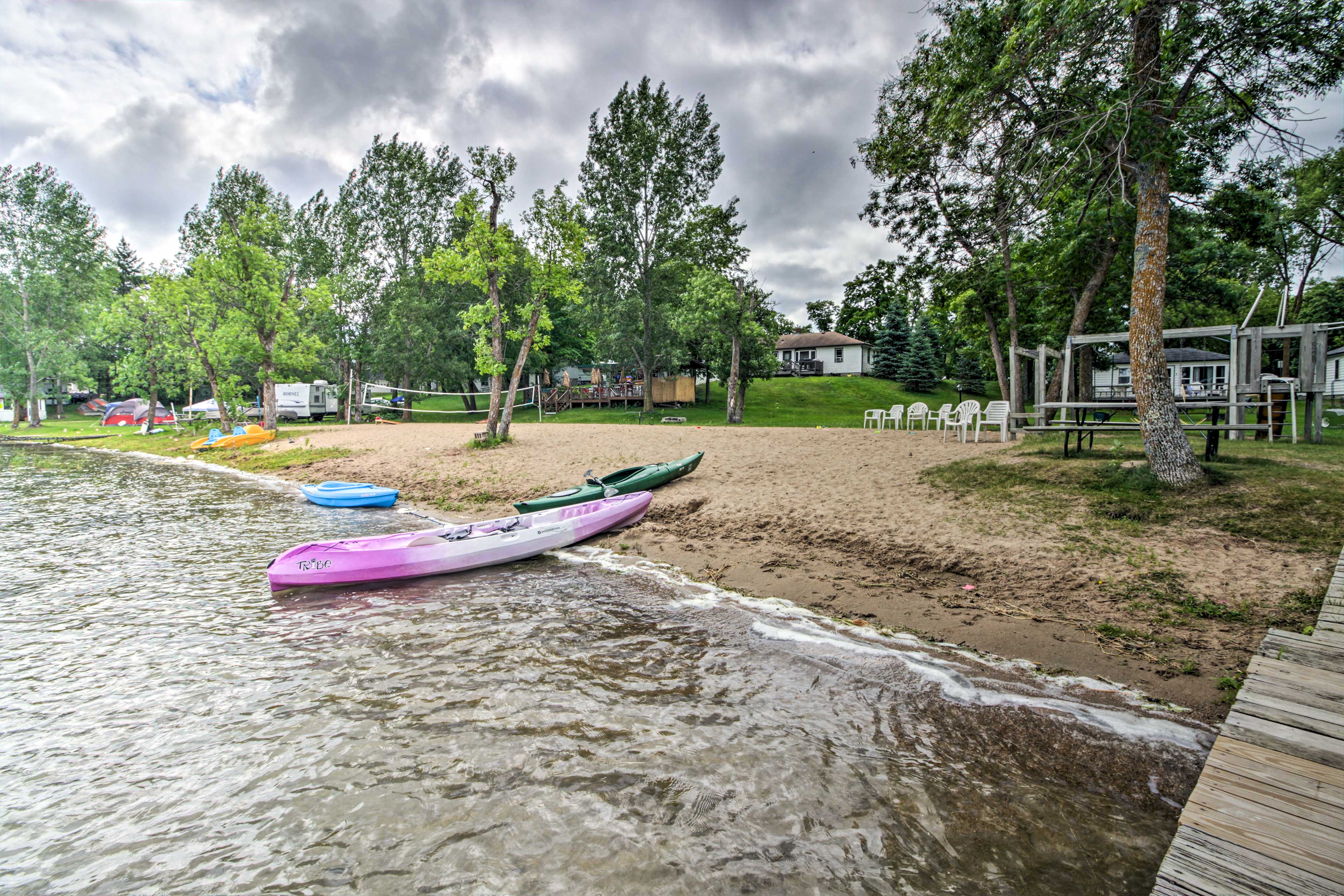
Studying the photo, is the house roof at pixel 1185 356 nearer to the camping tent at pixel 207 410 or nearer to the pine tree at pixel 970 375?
A: the pine tree at pixel 970 375

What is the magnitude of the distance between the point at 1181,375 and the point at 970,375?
1347 centimetres

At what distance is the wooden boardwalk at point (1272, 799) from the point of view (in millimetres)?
2182

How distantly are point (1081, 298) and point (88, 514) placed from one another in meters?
25.3

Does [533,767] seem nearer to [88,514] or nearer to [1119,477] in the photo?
[1119,477]

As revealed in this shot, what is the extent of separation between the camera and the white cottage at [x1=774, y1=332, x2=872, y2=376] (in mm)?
54875

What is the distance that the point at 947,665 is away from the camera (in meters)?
5.11

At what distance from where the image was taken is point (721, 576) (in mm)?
7656

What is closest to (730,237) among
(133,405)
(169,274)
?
(169,274)

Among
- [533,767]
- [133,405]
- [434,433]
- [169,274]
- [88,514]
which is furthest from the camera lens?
[133,405]

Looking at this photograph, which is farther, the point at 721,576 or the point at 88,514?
the point at 88,514

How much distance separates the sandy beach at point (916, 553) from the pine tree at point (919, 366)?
1381 inches

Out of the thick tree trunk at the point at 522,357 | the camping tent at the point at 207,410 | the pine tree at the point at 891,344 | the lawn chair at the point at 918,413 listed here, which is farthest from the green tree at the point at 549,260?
the pine tree at the point at 891,344

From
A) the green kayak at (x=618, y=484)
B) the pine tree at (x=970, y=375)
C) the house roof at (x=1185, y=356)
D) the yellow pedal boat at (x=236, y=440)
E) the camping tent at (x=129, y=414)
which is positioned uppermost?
the pine tree at (x=970, y=375)

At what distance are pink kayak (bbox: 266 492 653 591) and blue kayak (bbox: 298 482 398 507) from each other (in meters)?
4.94
